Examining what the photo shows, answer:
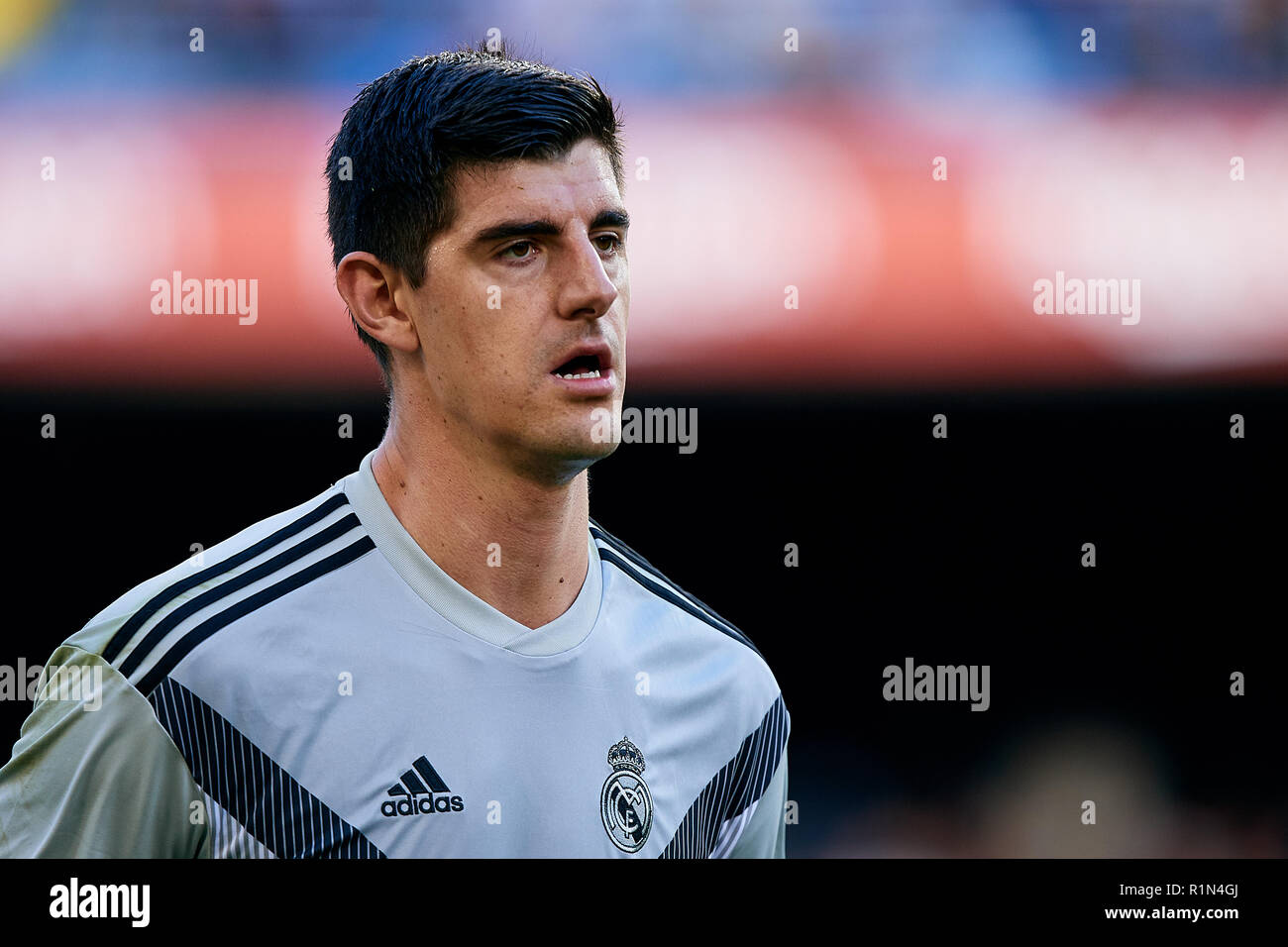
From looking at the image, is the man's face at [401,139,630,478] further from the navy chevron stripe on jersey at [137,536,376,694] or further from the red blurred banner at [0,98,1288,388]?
the red blurred banner at [0,98,1288,388]

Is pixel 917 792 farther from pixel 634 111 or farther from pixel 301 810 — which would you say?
pixel 301 810

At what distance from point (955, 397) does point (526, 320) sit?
3791 millimetres

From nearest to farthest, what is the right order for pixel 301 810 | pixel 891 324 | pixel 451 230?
pixel 301 810, pixel 451 230, pixel 891 324

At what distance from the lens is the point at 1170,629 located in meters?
5.95

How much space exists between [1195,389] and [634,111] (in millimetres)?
3035

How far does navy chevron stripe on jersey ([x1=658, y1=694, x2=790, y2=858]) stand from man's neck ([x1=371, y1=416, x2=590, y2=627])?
1.85 ft

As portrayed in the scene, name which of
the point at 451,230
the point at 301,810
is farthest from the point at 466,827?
the point at 451,230

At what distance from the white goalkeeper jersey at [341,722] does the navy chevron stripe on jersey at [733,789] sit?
0.01 metres

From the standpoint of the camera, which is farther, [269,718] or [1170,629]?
[1170,629]

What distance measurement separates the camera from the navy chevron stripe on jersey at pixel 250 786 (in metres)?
2.27

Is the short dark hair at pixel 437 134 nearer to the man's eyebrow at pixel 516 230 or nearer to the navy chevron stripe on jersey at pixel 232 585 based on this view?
the man's eyebrow at pixel 516 230

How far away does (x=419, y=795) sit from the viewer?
2.33 m

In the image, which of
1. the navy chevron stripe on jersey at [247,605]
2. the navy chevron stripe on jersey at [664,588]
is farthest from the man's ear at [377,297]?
the navy chevron stripe on jersey at [664,588]

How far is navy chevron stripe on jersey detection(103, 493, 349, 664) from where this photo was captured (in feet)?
7.73
